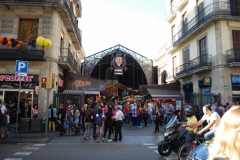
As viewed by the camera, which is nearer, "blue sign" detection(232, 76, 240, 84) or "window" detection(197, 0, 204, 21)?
"blue sign" detection(232, 76, 240, 84)

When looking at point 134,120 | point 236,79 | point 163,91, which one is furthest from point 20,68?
point 163,91

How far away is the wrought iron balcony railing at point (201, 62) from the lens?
19.1 metres

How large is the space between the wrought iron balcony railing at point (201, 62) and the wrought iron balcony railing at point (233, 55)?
5.13 ft

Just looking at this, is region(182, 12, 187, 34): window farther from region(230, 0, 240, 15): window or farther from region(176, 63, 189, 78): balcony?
region(230, 0, 240, 15): window

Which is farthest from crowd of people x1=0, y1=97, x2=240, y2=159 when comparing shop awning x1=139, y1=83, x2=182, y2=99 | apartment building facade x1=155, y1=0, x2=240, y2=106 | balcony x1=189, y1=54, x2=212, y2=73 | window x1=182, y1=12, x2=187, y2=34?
window x1=182, y1=12, x2=187, y2=34

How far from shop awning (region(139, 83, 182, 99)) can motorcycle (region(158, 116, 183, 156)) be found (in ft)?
50.0

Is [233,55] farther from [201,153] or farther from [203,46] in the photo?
[201,153]

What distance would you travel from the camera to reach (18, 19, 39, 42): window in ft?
55.1

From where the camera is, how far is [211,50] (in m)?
19.2

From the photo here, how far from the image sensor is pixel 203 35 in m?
20.6

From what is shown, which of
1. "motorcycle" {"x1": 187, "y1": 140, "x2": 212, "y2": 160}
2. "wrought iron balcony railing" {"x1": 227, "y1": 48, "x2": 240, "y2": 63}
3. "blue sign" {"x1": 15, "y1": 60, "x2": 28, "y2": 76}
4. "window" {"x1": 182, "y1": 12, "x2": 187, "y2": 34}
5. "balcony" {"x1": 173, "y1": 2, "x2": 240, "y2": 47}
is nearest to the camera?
"motorcycle" {"x1": 187, "y1": 140, "x2": 212, "y2": 160}

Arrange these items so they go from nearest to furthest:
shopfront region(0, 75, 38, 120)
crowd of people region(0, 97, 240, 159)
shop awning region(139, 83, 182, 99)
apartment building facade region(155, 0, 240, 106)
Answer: crowd of people region(0, 97, 240, 159)
shopfront region(0, 75, 38, 120)
apartment building facade region(155, 0, 240, 106)
shop awning region(139, 83, 182, 99)

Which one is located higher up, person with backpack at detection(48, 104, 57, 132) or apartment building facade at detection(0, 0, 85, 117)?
apartment building facade at detection(0, 0, 85, 117)

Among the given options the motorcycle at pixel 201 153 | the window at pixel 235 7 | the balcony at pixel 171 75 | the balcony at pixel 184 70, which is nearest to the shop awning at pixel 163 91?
the balcony at pixel 171 75
